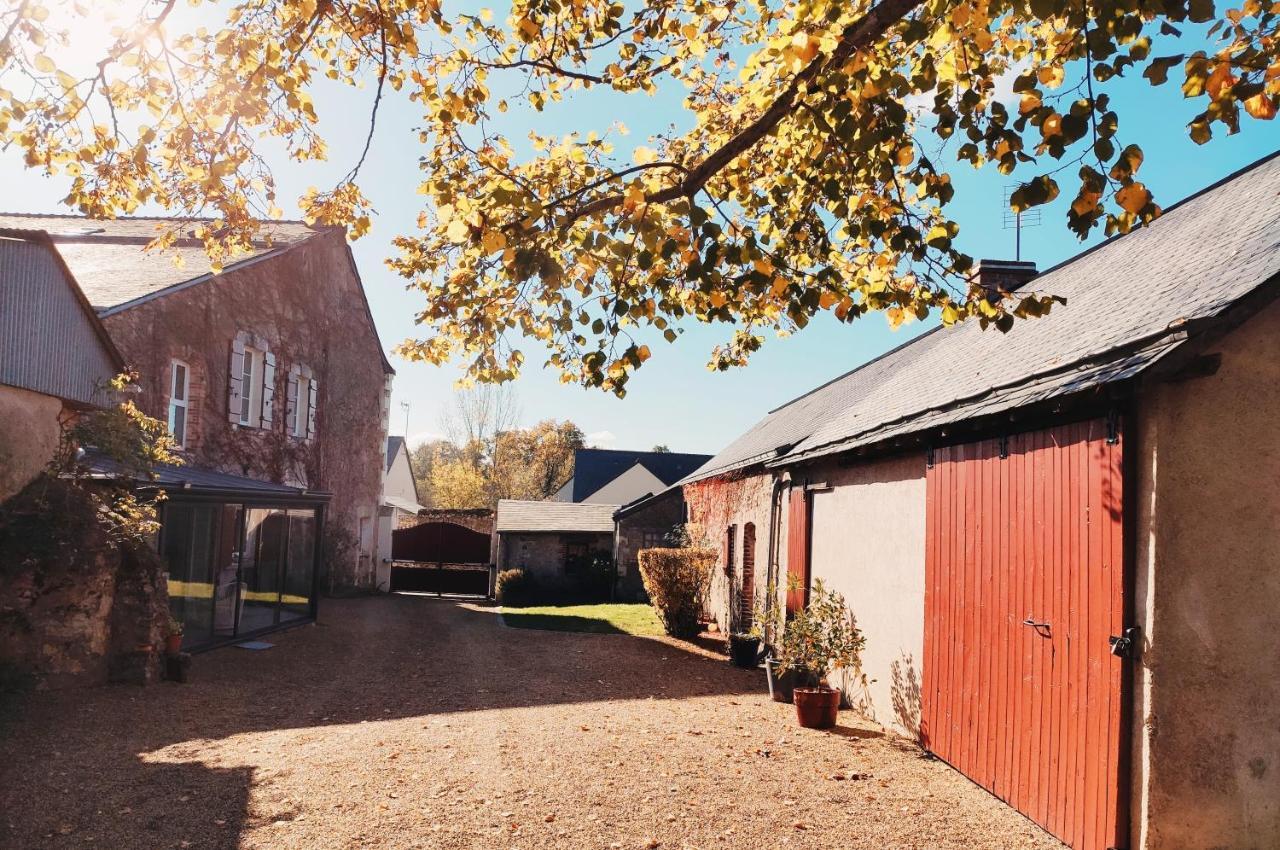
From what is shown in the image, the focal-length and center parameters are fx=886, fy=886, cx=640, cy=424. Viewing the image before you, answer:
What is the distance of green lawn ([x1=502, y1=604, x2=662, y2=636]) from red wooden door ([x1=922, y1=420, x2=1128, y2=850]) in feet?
31.9

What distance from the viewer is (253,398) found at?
17.2 metres

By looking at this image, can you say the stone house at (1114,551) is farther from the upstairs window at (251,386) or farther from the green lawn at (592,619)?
the upstairs window at (251,386)

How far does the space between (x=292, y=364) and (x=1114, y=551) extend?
56.2 feet

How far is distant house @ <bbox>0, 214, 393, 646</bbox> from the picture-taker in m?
12.9

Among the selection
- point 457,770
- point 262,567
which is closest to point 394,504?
point 262,567

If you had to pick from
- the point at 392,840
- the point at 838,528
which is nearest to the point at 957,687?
the point at 838,528

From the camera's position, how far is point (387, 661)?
12.7 m

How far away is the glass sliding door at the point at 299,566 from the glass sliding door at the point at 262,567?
26 cm

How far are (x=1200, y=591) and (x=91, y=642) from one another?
32.9 feet

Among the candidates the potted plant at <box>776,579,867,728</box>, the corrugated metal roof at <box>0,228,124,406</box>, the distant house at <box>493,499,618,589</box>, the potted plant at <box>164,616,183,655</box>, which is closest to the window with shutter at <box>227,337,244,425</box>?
the corrugated metal roof at <box>0,228,124,406</box>

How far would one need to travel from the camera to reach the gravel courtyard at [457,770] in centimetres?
564

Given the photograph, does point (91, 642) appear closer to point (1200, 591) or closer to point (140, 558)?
point (140, 558)

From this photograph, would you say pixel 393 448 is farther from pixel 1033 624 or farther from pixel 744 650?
pixel 1033 624

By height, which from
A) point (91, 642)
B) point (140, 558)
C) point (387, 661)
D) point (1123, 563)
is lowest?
point (387, 661)
